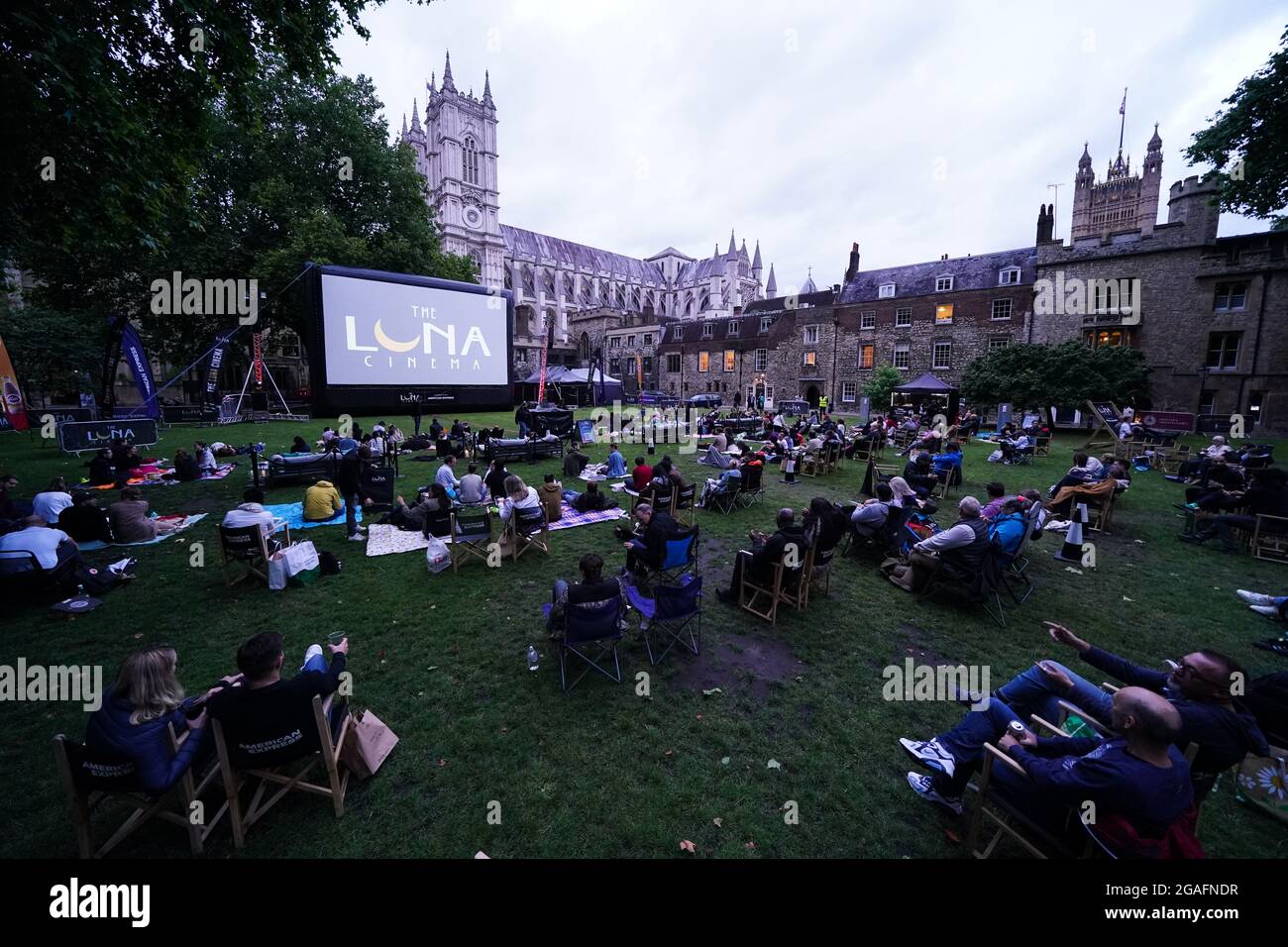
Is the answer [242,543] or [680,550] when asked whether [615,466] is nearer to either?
[680,550]

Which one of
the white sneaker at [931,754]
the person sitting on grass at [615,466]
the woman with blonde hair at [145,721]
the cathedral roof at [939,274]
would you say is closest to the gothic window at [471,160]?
the cathedral roof at [939,274]

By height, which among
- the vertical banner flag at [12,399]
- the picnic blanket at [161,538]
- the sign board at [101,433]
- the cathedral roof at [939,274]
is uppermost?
the cathedral roof at [939,274]

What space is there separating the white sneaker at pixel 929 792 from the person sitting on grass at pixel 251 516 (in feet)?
25.4

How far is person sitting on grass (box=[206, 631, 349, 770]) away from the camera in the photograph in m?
2.83

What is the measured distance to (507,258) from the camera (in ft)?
214

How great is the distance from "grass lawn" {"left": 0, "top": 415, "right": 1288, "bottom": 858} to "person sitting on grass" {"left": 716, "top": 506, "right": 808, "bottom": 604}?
41 cm

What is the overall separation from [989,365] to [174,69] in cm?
3291

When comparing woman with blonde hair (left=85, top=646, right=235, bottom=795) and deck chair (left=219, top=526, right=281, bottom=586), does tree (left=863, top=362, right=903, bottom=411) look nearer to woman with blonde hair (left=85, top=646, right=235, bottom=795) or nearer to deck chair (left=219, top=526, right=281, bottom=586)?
deck chair (left=219, top=526, right=281, bottom=586)

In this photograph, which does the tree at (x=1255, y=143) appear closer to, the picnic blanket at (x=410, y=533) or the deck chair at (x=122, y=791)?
the picnic blanket at (x=410, y=533)

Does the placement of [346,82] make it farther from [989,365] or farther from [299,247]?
[989,365]

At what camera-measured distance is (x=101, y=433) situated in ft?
52.0

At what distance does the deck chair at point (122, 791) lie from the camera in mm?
2596

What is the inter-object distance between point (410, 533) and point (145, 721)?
6.34 m

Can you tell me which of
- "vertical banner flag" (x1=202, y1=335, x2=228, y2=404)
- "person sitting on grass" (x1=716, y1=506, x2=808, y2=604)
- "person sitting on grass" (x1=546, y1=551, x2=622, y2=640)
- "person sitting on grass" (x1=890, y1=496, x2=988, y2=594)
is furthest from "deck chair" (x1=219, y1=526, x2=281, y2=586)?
"vertical banner flag" (x1=202, y1=335, x2=228, y2=404)
